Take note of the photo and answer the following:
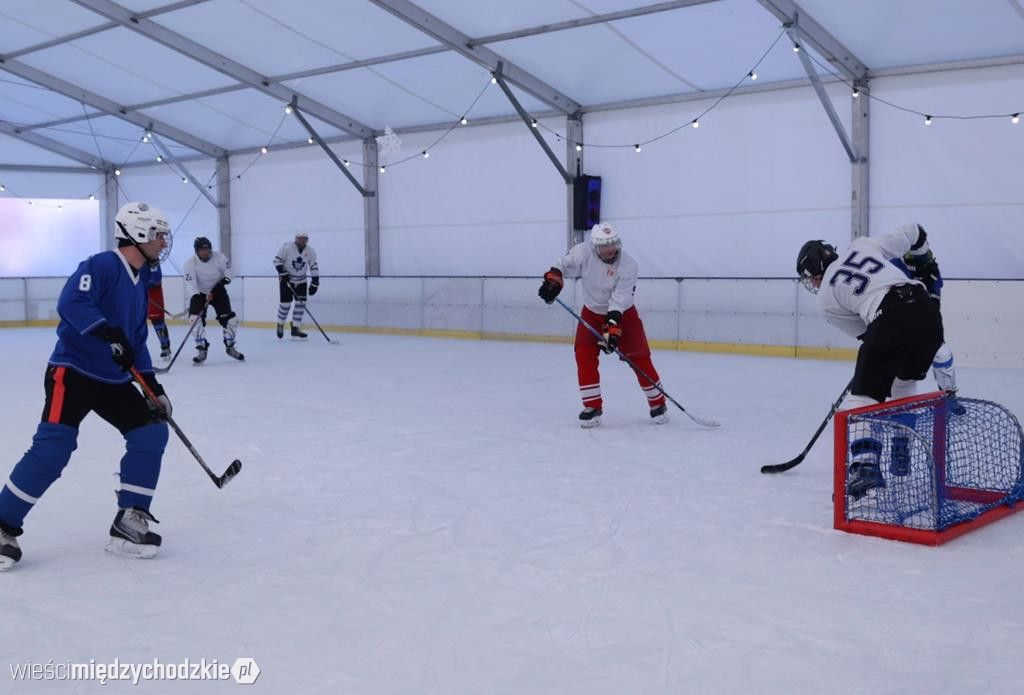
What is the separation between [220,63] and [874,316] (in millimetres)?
10670

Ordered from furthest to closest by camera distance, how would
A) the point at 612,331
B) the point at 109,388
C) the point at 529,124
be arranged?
the point at 529,124, the point at 612,331, the point at 109,388

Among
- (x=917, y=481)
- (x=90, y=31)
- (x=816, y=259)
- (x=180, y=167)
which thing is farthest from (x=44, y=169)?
(x=917, y=481)

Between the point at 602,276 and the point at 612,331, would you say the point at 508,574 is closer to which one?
the point at 612,331

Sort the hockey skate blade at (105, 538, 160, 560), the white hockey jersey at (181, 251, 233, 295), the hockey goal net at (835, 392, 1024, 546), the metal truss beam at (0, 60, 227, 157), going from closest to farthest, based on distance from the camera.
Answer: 1. the hockey skate blade at (105, 538, 160, 560)
2. the hockey goal net at (835, 392, 1024, 546)
3. the white hockey jersey at (181, 251, 233, 295)
4. the metal truss beam at (0, 60, 227, 157)

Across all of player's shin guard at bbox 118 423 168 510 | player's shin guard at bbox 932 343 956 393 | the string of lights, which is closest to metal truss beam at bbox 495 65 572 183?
the string of lights

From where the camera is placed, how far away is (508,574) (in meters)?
2.78

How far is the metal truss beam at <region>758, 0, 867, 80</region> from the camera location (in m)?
8.58

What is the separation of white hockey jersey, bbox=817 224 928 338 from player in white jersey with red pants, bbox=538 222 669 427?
1793mm

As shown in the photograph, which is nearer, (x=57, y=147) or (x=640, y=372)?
(x=640, y=372)

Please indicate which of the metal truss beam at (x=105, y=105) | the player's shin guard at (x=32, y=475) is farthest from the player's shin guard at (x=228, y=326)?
the metal truss beam at (x=105, y=105)

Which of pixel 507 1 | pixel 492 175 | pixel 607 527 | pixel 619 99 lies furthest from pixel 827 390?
pixel 492 175

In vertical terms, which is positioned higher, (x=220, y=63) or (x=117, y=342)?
(x=220, y=63)

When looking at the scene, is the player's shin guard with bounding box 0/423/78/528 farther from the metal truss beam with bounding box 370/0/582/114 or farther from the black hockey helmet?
the metal truss beam with bounding box 370/0/582/114

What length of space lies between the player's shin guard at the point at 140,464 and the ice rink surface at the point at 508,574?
187 millimetres
